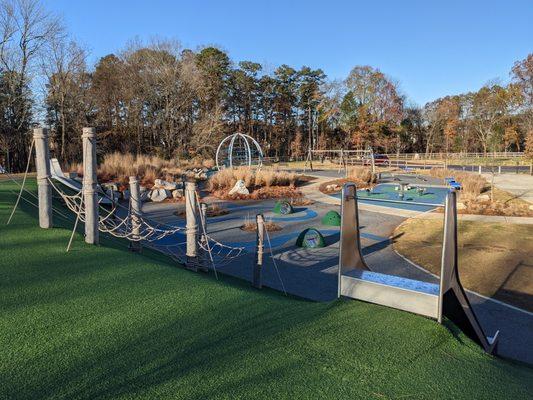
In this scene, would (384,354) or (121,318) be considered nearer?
(384,354)

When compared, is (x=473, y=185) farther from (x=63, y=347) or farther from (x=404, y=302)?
(x=63, y=347)

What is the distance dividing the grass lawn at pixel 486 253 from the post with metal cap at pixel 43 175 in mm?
7300

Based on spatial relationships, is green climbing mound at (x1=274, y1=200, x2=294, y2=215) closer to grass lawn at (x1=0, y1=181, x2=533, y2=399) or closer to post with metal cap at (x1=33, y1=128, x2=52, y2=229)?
post with metal cap at (x1=33, y1=128, x2=52, y2=229)

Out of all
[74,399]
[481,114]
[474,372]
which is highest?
[481,114]

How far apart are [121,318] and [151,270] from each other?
1.47 metres

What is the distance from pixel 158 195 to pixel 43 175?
1244cm

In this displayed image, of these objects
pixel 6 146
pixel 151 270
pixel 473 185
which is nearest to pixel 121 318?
pixel 151 270

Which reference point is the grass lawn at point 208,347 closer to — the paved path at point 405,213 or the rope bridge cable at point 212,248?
the rope bridge cable at point 212,248

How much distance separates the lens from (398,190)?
22.2 meters

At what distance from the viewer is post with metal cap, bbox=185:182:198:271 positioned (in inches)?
269

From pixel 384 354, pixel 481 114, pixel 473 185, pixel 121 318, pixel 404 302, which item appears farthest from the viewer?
pixel 481 114

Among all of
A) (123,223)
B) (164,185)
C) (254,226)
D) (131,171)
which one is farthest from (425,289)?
(131,171)

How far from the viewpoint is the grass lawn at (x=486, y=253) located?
7.59 metres

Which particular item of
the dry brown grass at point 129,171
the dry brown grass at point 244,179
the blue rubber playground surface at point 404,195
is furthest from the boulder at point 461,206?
the dry brown grass at point 129,171
